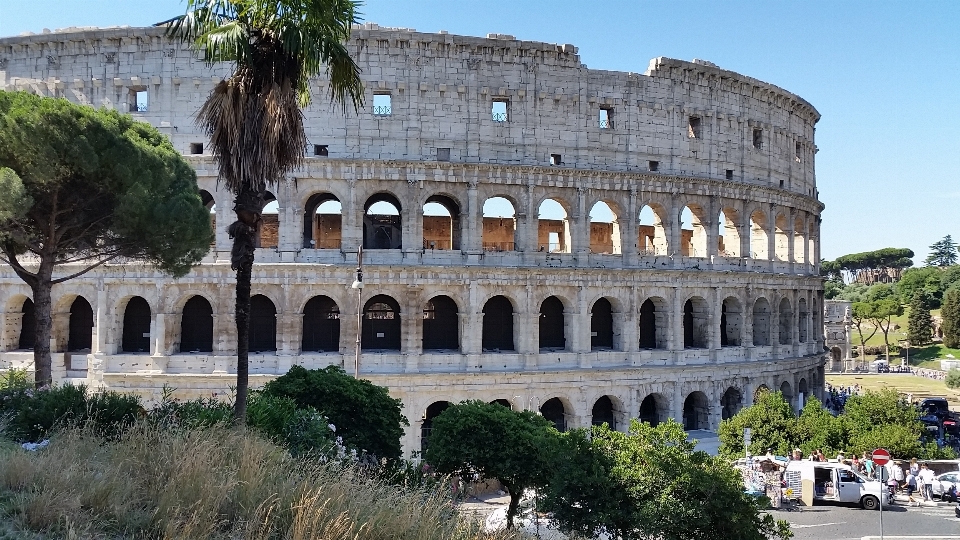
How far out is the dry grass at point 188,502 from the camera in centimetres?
526

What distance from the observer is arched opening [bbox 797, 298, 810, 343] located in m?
29.6

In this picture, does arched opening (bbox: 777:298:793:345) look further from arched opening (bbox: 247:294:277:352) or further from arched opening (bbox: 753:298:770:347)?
arched opening (bbox: 247:294:277:352)

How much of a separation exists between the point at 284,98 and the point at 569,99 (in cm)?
1486

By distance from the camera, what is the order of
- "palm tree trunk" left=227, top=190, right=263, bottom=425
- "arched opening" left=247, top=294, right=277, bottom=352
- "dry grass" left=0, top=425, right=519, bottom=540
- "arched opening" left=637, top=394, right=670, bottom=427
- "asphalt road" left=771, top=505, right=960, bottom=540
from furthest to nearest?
"arched opening" left=637, top=394, right=670, bottom=427, "arched opening" left=247, top=294, right=277, bottom=352, "asphalt road" left=771, top=505, right=960, bottom=540, "palm tree trunk" left=227, top=190, right=263, bottom=425, "dry grass" left=0, top=425, right=519, bottom=540

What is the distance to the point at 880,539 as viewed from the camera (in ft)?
47.5

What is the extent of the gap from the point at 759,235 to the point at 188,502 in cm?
2723

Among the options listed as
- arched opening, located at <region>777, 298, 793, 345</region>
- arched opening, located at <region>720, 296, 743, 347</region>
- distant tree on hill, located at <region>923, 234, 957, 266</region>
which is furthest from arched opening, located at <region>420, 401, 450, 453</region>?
distant tree on hill, located at <region>923, 234, 957, 266</region>

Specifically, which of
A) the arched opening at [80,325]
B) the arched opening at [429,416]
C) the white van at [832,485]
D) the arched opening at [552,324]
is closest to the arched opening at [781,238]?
the arched opening at [552,324]

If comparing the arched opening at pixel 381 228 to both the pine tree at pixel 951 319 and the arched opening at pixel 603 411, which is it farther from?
the pine tree at pixel 951 319

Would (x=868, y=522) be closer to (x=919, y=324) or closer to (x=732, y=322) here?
(x=732, y=322)

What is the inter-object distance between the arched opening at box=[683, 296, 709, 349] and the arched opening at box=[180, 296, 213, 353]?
1817cm

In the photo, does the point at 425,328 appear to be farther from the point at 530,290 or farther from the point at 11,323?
the point at 11,323

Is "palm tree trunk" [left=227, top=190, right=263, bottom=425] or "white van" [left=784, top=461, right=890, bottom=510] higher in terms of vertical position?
"palm tree trunk" [left=227, top=190, right=263, bottom=425]

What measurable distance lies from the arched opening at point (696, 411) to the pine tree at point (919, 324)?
55176 mm
